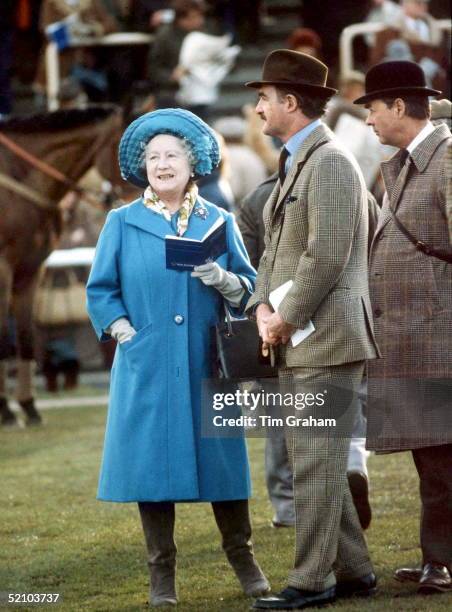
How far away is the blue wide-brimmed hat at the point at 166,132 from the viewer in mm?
6316

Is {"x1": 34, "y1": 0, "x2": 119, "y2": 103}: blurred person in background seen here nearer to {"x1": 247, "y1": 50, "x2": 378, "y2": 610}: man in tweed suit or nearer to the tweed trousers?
{"x1": 247, "y1": 50, "x2": 378, "y2": 610}: man in tweed suit

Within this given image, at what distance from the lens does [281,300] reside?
594 centimetres

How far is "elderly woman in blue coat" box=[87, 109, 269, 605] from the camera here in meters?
6.20

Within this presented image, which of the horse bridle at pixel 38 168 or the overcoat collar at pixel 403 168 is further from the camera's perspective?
the horse bridle at pixel 38 168

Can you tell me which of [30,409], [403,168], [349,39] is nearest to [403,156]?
[403,168]

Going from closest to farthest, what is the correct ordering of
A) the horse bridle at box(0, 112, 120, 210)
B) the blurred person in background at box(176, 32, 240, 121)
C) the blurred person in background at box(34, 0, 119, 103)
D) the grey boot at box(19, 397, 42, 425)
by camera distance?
the horse bridle at box(0, 112, 120, 210), the grey boot at box(19, 397, 42, 425), the blurred person in background at box(176, 32, 240, 121), the blurred person in background at box(34, 0, 119, 103)

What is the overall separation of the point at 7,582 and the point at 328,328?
1.95m

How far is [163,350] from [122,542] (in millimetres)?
1851

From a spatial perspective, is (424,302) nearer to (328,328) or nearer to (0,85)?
(328,328)

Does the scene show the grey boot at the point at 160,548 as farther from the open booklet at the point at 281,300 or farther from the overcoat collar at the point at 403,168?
the overcoat collar at the point at 403,168

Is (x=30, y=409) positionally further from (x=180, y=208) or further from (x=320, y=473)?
(x=320, y=473)

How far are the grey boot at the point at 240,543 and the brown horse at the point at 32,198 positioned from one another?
6037mm

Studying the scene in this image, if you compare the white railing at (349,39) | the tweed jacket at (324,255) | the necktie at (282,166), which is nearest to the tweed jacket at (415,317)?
the tweed jacket at (324,255)

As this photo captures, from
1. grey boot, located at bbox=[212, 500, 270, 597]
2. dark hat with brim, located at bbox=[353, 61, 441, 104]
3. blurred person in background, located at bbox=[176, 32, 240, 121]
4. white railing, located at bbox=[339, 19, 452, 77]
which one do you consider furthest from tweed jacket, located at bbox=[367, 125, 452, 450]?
blurred person in background, located at bbox=[176, 32, 240, 121]
